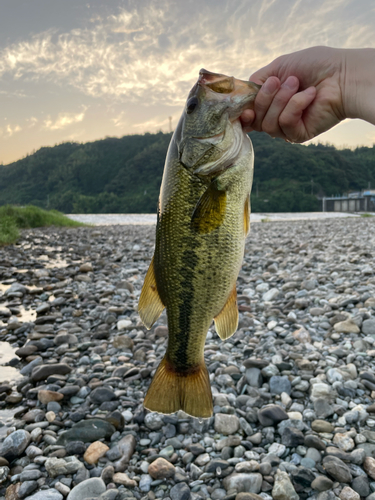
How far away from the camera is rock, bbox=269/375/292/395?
4.11m

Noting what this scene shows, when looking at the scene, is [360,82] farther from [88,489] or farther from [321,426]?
[88,489]

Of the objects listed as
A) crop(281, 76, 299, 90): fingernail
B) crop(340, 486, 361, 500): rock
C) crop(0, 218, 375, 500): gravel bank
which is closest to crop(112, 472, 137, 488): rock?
crop(0, 218, 375, 500): gravel bank

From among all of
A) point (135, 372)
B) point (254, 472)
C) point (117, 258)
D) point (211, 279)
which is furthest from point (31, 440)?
point (117, 258)

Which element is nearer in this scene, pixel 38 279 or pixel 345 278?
pixel 345 278

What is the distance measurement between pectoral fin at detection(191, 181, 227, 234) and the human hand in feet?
2.10

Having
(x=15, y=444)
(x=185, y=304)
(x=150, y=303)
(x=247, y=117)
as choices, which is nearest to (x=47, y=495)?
(x=15, y=444)

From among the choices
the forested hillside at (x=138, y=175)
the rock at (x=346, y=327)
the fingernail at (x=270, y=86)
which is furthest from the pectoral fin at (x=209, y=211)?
the forested hillside at (x=138, y=175)

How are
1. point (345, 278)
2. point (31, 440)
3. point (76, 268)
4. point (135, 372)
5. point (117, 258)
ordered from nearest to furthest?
1. point (31, 440)
2. point (135, 372)
3. point (345, 278)
4. point (76, 268)
5. point (117, 258)

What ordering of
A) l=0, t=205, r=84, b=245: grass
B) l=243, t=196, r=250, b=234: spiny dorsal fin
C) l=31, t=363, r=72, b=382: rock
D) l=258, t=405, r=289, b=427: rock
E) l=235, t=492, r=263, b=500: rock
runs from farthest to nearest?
1. l=0, t=205, r=84, b=245: grass
2. l=31, t=363, r=72, b=382: rock
3. l=258, t=405, r=289, b=427: rock
4. l=235, t=492, r=263, b=500: rock
5. l=243, t=196, r=250, b=234: spiny dorsal fin

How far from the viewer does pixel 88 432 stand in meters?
3.50

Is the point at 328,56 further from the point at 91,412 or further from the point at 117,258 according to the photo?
the point at 117,258

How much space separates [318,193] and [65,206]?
72.2m

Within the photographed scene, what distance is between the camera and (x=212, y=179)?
7.43 ft

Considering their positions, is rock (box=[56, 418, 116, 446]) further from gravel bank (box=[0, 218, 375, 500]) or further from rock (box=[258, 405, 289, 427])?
rock (box=[258, 405, 289, 427])
